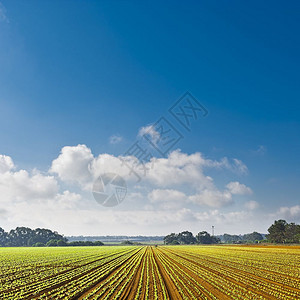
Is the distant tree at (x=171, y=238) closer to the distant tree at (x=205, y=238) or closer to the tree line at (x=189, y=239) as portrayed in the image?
the tree line at (x=189, y=239)

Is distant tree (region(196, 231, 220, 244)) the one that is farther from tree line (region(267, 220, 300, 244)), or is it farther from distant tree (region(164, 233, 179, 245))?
tree line (region(267, 220, 300, 244))

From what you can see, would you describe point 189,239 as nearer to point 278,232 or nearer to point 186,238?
point 186,238

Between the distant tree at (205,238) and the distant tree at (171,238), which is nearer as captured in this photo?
the distant tree at (205,238)

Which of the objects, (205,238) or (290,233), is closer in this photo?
(290,233)

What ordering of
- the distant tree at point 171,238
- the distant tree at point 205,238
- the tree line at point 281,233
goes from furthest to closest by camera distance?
1. the distant tree at point 171,238
2. the distant tree at point 205,238
3. the tree line at point 281,233

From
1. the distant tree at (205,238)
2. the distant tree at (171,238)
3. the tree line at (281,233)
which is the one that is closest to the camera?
the tree line at (281,233)

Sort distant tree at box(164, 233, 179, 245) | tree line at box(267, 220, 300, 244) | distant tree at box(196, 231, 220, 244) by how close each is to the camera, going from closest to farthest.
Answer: tree line at box(267, 220, 300, 244) < distant tree at box(196, 231, 220, 244) < distant tree at box(164, 233, 179, 245)

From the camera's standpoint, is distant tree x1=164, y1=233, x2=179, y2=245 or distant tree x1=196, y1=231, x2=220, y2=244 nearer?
distant tree x1=196, y1=231, x2=220, y2=244

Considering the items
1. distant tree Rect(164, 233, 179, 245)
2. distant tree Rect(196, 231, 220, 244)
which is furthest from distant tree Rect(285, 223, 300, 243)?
distant tree Rect(164, 233, 179, 245)

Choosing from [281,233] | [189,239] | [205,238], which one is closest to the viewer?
[281,233]

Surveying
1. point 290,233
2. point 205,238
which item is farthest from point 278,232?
point 205,238

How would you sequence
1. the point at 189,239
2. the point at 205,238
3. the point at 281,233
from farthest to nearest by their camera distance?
the point at 189,239, the point at 205,238, the point at 281,233

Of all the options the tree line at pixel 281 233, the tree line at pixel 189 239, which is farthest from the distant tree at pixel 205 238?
the tree line at pixel 281 233

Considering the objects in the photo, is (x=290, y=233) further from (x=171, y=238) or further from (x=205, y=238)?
(x=171, y=238)
